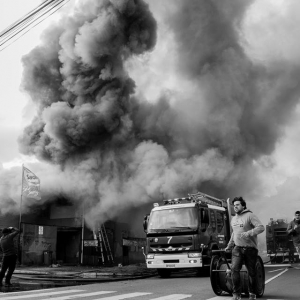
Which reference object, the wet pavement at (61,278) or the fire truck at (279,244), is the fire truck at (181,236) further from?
the fire truck at (279,244)

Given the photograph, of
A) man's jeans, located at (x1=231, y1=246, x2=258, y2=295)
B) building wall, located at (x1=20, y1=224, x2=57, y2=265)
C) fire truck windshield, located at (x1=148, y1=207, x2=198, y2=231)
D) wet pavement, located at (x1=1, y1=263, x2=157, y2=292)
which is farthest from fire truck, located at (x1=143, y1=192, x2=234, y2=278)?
building wall, located at (x1=20, y1=224, x2=57, y2=265)

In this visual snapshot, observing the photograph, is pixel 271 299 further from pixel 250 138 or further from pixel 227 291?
pixel 250 138

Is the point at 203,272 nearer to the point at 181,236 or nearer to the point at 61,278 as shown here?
the point at 181,236

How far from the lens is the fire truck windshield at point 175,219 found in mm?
12717

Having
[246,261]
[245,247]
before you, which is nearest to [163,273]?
[246,261]

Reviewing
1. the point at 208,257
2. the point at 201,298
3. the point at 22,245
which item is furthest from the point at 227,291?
the point at 22,245

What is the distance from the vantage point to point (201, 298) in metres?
6.46

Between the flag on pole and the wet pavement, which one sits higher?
the flag on pole

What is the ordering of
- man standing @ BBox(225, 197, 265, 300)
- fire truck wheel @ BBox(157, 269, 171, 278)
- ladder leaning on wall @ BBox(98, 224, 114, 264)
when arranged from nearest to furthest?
1. man standing @ BBox(225, 197, 265, 300)
2. fire truck wheel @ BBox(157, 269, 171, 278)
3. ladder leaning on wall @ BBox(98, 224, 114, 264)

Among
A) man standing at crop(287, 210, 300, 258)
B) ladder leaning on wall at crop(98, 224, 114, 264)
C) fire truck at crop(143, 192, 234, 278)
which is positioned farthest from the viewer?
ladder leaning on wall at crop(98, 224, 114, 264)

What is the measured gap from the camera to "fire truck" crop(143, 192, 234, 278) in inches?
484

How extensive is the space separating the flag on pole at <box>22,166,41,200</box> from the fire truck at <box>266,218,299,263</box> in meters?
14.1

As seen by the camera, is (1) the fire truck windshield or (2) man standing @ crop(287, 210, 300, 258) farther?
(1) the fire truck windshield

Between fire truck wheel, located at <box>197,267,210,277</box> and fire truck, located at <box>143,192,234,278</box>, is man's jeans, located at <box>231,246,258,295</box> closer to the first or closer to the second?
fire truck, located at <box>143,192,234,278</box>
